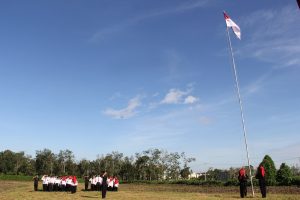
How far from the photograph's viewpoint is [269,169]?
4469 centimetres

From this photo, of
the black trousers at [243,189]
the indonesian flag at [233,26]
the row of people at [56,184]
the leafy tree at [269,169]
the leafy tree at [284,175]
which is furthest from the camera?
the leafy tree at [269,169]

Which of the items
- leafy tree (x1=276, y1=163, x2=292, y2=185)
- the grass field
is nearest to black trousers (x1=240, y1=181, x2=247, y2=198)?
the grass field

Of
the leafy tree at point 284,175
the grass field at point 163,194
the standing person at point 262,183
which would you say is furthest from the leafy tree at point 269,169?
the standing person at point 262,183

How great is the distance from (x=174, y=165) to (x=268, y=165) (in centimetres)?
6209

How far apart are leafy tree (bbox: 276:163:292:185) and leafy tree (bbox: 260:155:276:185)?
0.58 meters

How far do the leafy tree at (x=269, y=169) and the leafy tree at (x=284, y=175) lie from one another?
0.58 m

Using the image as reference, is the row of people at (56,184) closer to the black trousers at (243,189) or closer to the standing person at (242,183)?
the standing person at (242,183)

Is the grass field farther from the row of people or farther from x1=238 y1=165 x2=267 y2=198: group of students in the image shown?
the row of people

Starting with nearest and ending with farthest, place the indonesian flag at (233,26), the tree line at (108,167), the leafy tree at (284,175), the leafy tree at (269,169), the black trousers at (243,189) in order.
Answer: the black trousers at (243,189), the indonesian flag at (233,26), the leafy tree at (284,175), the leafy tree at (269,169), the tree line at (108,167)

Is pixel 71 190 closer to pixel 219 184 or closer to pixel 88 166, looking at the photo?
pixel 219 184

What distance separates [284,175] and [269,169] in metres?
1.79

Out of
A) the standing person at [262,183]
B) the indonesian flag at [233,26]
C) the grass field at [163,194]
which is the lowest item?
the grass field at [163,194]

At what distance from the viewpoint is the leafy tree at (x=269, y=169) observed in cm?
4388

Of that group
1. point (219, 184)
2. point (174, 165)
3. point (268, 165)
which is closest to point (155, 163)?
point (174, 165)
